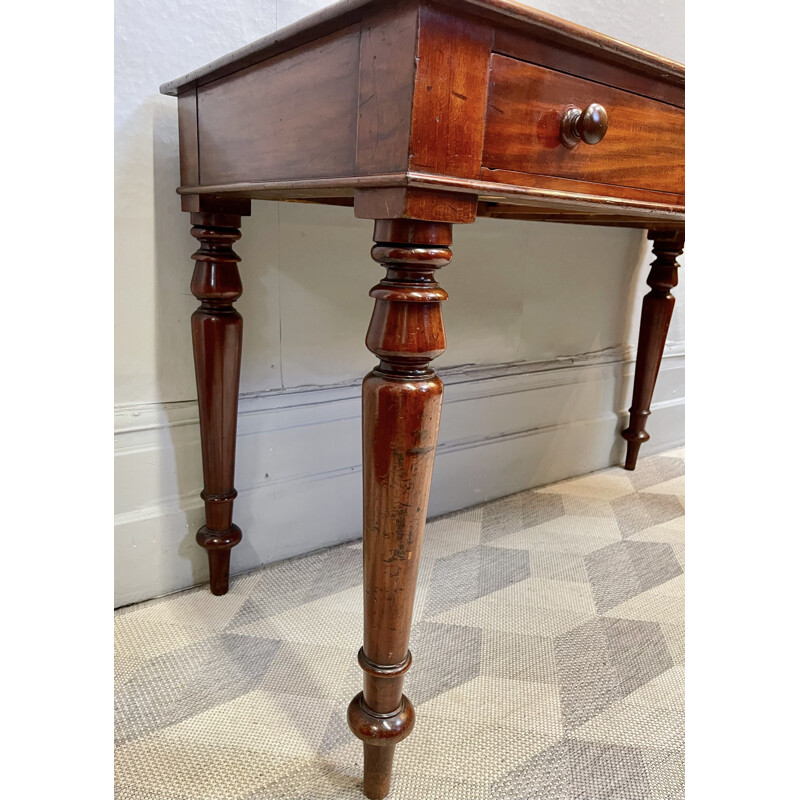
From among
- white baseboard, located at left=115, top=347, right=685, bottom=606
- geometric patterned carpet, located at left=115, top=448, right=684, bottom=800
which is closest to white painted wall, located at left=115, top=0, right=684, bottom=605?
white baseboard, located at left=115, top=347, right=685, bottom=606

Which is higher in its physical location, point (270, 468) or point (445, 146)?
point (445, 146)

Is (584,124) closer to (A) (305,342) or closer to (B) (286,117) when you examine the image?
(B) (286,117)

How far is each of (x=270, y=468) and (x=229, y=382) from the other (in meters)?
0.21

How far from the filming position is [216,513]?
39.0 inches

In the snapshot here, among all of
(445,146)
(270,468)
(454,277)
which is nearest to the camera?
(445,146)

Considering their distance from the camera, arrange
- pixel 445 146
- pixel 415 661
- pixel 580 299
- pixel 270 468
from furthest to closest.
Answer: pixel 580 299
pixel 270 468
pixel 415 661
pixel 445 146

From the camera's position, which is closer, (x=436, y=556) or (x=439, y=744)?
(x=439, y=744)

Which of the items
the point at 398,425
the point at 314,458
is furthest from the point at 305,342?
the point at 398,425

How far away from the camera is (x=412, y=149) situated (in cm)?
52

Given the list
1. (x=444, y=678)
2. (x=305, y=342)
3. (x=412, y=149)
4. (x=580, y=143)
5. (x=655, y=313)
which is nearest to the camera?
(x=412, y=149)

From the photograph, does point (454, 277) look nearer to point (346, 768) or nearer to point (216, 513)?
point (216, 513)

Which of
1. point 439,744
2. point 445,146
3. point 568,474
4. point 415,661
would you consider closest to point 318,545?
point 415,661

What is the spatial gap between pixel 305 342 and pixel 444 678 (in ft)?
1.82

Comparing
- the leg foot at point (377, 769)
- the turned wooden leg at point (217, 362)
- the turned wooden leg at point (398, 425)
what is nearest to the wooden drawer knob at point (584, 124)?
the turned wooden leg at point (398, 425)
